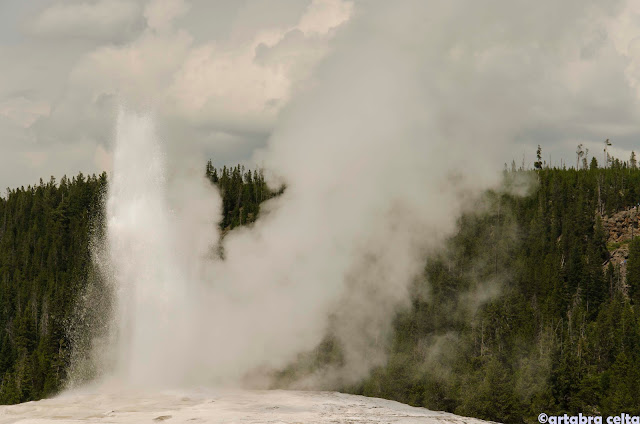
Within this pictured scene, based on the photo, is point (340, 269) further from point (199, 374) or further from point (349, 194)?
point (199, 374)

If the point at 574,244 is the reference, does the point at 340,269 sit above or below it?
below

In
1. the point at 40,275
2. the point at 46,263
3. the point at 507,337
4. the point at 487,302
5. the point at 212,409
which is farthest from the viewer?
the point at 46,263

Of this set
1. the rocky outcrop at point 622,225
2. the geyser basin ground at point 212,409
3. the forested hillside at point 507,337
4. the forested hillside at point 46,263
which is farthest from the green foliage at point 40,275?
the rocky outcrop at point 622,225

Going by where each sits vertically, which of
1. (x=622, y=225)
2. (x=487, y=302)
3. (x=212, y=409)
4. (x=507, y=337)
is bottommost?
(x=212, y=409)

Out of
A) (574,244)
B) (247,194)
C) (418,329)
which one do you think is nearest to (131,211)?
(418,329)

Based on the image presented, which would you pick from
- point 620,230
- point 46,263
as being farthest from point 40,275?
point 620,230

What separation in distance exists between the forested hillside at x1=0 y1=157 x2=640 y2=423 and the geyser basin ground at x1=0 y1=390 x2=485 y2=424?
7.23 meters

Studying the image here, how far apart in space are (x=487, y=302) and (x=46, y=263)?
87084mm

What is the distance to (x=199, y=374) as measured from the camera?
34375 mm

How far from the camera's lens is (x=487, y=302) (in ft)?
211

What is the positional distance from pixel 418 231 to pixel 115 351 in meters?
19.2

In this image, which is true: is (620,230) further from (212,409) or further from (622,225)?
(212,409)

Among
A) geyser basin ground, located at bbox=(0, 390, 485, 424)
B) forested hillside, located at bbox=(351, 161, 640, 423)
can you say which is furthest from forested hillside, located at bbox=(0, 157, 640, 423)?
geyser basin ground, located at bbox=(0, 390, 485, 424)

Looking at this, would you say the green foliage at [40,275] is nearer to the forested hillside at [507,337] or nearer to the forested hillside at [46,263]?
the forested hillside at [46,263]
